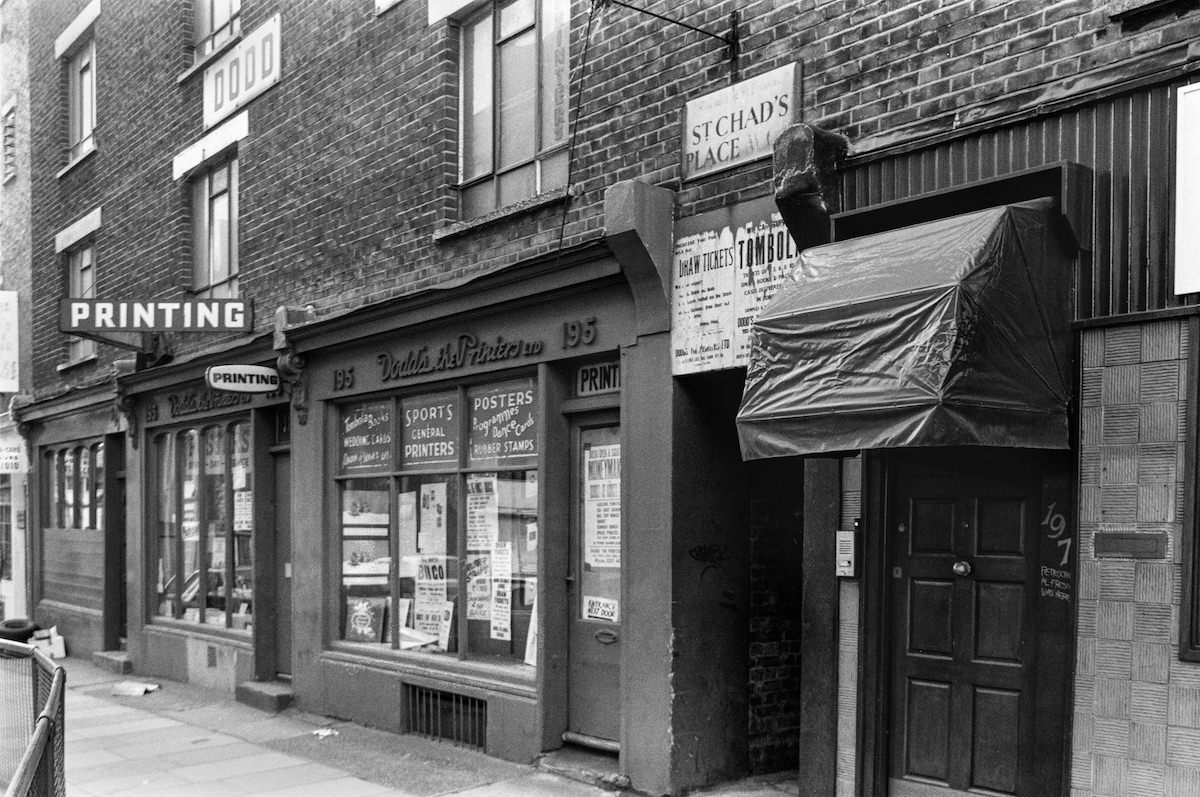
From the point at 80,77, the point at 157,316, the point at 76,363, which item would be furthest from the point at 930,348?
the point at 80,77

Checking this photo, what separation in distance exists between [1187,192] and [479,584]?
6406 millimetres

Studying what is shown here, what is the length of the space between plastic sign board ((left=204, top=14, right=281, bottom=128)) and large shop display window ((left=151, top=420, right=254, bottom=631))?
3562 millimetres

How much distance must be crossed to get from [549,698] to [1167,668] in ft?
15.4

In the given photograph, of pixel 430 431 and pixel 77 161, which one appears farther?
pixel 77 161

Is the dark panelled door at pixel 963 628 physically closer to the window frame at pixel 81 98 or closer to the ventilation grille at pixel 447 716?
the ventilation grille at pixel 447 716

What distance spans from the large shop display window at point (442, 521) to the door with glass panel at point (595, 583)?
1.42 ft

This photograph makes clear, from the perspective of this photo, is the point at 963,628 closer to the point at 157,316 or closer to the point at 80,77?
the point at 157,316

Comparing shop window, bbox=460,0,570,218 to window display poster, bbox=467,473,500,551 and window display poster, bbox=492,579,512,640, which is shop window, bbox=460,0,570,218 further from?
window display poster, bbox=492,579,512,640

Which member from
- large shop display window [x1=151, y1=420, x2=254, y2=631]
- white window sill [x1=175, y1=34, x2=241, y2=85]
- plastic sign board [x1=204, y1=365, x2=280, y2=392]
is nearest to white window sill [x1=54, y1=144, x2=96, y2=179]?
white window sill [x1=175, y1=34, x2=241, y2=85]

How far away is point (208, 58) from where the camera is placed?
A: 1402cm

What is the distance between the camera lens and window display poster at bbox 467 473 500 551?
10031 millimetres

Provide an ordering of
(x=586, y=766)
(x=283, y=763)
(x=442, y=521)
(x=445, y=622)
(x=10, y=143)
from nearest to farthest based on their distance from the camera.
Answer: (x=586, y=766) < (x=283, y=763) < (x=445, y=622) < (x=442, y=521) < (x=10, y=143)

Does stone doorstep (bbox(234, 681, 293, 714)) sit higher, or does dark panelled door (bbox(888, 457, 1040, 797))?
dark panelled door (bbox(888, 457, 1040, 797))

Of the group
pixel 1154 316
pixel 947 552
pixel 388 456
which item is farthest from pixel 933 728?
pixel 388 456
